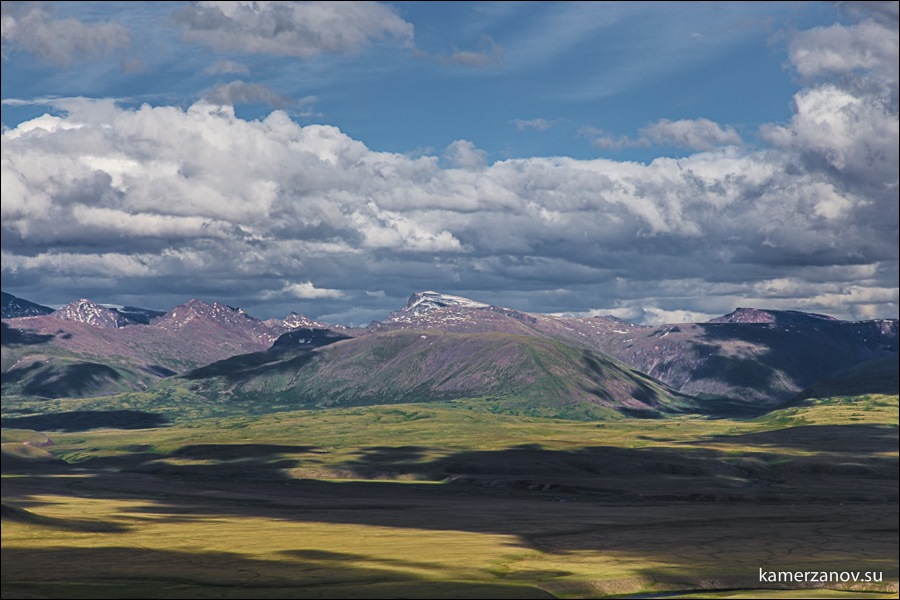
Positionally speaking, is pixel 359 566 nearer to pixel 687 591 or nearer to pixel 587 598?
pixel 587 598

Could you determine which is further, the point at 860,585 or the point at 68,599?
the point at 860,585

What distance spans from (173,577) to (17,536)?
45233 mm

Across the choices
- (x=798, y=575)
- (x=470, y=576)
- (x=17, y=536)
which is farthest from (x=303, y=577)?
(x=798, y=575)

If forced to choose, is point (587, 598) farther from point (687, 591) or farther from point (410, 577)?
point (410, 577)

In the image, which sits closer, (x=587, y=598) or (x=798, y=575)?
(x=587, y=598)

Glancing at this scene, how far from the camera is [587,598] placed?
172 meters

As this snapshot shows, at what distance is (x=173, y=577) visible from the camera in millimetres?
171000

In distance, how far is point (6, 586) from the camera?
146000 millimetres

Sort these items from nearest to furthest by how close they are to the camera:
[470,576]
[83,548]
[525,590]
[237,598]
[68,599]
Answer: [68,599] → [237,598] → [525,590] → [470,576] → [83,548]

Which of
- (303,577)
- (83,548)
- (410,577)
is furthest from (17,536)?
(410,577)

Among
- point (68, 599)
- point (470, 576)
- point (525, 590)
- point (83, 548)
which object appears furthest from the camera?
point (83, 548)

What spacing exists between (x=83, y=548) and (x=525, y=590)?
86932 millimetres

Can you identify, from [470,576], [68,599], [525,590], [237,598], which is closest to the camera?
[68,599]

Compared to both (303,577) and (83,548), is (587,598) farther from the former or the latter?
(83,548)
